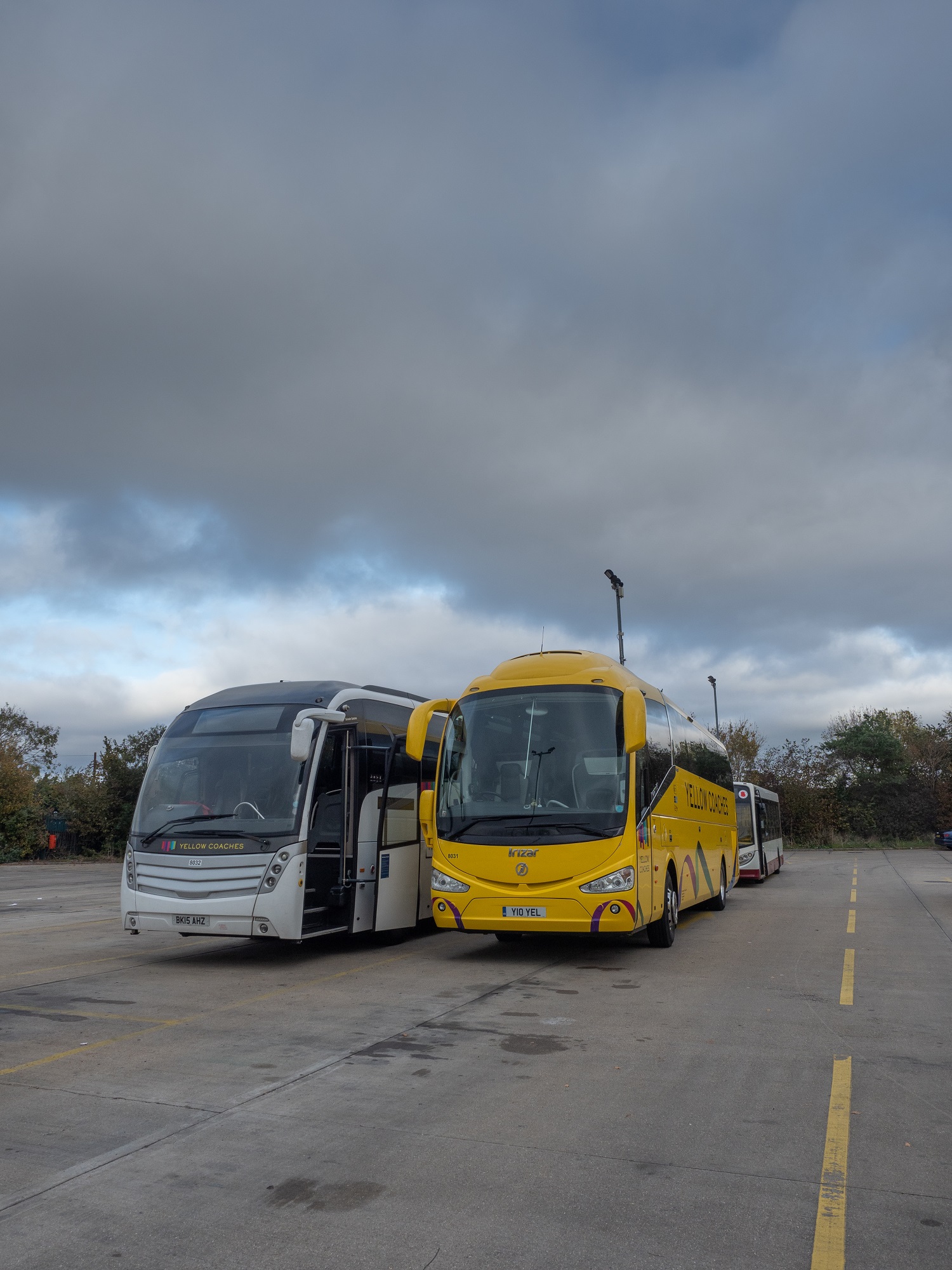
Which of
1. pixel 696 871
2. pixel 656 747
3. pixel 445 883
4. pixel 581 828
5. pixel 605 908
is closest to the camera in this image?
pixel 605 908

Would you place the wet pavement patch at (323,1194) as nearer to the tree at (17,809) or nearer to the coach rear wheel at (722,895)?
the coach rear wheel at (722,895)

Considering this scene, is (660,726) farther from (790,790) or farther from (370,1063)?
(790,790)

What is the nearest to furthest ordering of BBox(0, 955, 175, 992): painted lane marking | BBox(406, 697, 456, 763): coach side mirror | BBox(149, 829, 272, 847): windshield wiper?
1. BBox(0, 955, 175, 992): painted lane marking
2. BBox(149, 829, 272, 847): windshield wiper
3. BBox(406, 697, 456, 763): coach side mirror

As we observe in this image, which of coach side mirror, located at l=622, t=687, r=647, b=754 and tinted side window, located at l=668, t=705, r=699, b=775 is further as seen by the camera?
tinted side window, located at l=668, t=705, r=699, b=775

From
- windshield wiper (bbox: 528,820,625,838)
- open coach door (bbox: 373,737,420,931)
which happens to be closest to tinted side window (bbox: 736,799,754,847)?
open coach door (bbox: 373,737,420,931)

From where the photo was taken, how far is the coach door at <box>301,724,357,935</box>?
11.3 metres

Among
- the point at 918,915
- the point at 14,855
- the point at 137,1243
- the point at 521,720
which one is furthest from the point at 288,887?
the point at 14,855

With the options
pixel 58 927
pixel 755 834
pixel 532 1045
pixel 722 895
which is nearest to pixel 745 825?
pixel 755 834

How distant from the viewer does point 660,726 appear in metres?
13.9

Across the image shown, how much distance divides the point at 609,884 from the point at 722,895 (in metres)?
9.36

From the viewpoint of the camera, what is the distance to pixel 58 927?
16234mm

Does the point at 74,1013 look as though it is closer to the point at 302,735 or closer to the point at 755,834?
the point at 302,735

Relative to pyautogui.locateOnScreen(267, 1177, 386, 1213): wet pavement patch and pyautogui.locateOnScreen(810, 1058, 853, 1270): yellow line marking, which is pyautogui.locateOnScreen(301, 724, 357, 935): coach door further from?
pyautogui.locateOnScreen(267, 1177, 386, 1213): wet pavement patch

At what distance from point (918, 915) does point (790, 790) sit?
3824 centimetres
